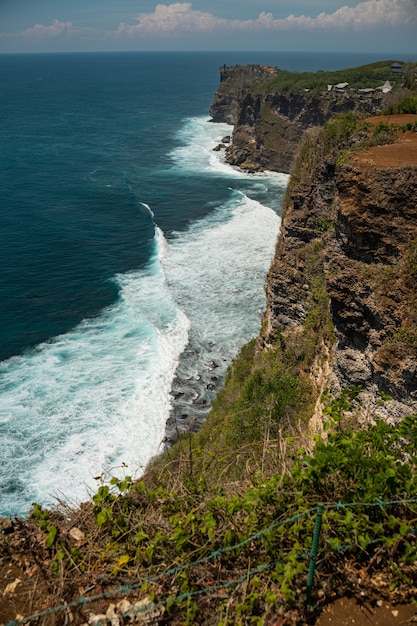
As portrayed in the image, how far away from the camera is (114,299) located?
116ft

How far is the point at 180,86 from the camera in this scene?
17462 cm

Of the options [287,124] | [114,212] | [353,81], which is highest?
[353,81]

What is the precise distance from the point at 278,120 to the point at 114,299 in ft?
177

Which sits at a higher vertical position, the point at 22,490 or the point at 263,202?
the point at 263,202

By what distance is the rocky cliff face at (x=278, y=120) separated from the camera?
221 ft

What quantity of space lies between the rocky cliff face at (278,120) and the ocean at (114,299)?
431cm

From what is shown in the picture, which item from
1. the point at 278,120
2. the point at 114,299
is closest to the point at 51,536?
the point at 114,299

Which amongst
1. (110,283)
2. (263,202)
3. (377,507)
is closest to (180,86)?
(263,202)

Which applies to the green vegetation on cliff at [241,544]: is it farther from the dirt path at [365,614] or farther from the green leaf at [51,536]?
the dirt path at [365,614]

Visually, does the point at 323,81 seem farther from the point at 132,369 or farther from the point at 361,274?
the point at 361,274

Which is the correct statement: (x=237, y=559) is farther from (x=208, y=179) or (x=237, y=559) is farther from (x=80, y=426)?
(x=208, y=179)

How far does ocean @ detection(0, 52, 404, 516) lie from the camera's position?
22891 mm

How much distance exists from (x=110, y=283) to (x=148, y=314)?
622 centimetres

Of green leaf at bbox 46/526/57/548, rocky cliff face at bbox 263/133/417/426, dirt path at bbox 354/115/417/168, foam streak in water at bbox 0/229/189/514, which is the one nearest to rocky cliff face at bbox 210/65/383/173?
foam streak in water at bbox 0/229/189/514
